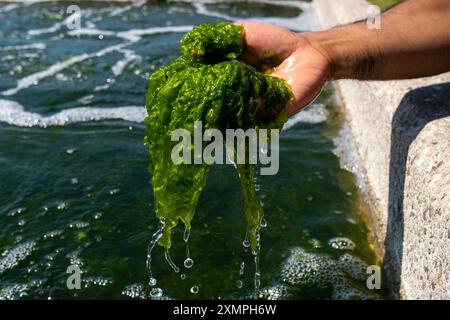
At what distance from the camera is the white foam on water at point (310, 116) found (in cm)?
619

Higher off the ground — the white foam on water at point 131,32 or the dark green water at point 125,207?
the dark green water at point 125,207

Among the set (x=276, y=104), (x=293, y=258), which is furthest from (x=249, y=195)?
(x=293, y=258)

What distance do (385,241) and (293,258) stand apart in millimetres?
708

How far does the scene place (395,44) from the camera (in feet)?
10.4

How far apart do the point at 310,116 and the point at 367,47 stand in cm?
319

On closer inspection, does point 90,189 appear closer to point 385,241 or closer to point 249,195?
point 249,195

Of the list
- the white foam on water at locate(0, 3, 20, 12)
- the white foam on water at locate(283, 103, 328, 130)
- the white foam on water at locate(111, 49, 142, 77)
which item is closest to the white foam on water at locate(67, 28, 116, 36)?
the white foam on water at locate(111, 49, 142, 77)

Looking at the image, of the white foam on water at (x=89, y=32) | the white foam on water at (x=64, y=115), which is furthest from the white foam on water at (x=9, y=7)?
the white foam on water at (x=64, y=115)

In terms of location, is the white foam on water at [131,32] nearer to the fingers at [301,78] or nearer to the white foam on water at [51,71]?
the white foam on water at [51,71]

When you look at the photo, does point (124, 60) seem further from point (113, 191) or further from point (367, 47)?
point (367, 47)

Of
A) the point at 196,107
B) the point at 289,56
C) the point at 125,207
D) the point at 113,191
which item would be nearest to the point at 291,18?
the point at 113,191

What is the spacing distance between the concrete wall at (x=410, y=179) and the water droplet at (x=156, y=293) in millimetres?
1637

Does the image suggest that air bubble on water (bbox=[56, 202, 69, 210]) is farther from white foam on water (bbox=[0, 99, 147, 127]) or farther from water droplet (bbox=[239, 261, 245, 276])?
white foam on water (bbox=[0, 99, 147, 127])

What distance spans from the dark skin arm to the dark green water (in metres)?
1.42
